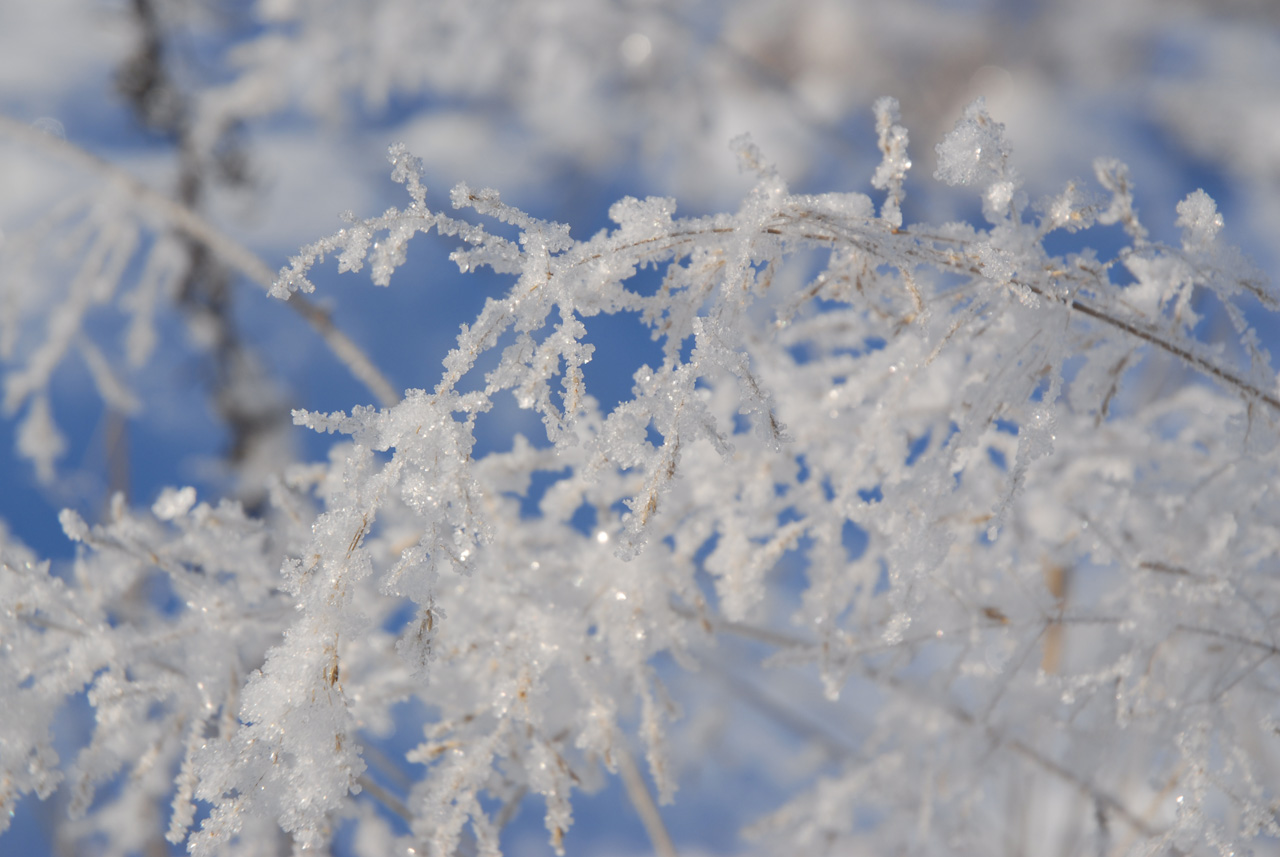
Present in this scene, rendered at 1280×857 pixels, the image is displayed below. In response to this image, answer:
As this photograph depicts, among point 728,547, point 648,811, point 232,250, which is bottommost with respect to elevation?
point 648,811

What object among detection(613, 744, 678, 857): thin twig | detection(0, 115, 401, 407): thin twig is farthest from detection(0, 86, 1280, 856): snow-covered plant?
detection(613, 744, 678, 857): thin twig

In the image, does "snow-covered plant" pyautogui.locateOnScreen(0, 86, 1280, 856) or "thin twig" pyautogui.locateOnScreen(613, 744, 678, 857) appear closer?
"snow-covered plant" pyautogui.locateOnScreen(0, 86, 1280, 856)

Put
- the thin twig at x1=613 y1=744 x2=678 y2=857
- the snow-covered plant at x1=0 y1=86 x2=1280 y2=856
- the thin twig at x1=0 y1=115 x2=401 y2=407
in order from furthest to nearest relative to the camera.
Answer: the thin twig at x1=613 y1=744 x2=678 y2=857 → the thin twig at x1=0 y1=115 x2=401 y2=407 → the snow-covered plant at x1=0 y1=86 x2=1280 y2=856

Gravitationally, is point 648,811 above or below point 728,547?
below

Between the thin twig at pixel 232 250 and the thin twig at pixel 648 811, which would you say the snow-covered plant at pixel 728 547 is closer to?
the thin twig at pixel 232 250

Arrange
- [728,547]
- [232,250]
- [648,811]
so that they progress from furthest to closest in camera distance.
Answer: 1. [648,811]
2. [232,250]
3. [728,547]

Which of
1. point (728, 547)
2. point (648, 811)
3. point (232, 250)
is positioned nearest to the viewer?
point (728, 547)

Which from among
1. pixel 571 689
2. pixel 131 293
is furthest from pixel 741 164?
pixel 131 293

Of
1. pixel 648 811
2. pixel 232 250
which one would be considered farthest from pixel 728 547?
pixel 232 250

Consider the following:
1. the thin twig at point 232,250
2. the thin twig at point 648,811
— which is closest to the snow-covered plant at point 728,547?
the thin twig at point 232,250

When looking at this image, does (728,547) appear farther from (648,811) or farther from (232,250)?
(232,250)

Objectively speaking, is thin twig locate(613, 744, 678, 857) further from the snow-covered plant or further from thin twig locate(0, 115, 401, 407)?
thin twig locate(0, 115, 401, 407)
